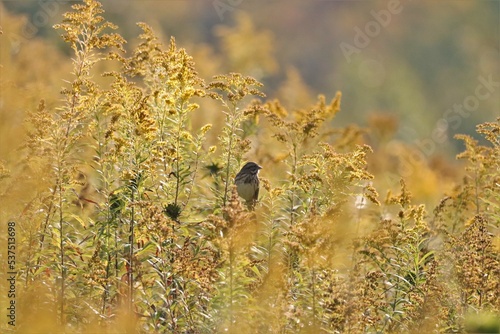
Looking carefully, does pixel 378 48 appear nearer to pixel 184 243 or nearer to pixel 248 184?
pixel 248 184

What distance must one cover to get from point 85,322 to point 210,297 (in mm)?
869

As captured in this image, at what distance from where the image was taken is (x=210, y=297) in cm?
697

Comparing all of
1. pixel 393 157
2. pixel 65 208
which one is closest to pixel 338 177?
pixel 65 208

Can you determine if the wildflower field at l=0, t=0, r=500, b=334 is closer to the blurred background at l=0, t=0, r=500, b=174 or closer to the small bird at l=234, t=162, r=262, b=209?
the small bird at l=234, t=162, r=262, b=209

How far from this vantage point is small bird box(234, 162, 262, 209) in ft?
28.7

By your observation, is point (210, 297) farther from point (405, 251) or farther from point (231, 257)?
point (405, 251)

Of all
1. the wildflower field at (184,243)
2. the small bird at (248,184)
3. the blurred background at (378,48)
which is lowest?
the wildflower field at (184,243)

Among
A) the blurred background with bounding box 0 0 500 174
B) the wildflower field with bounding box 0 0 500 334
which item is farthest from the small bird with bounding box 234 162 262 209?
the blurred background with bounding box 0 0 500 174

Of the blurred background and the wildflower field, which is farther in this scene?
the blurred background

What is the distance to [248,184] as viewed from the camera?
8852mm

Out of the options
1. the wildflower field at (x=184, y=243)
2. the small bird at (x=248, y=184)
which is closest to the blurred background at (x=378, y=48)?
the small bird at (x=248, y=184)

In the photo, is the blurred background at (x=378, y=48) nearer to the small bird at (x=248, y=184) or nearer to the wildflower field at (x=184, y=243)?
the small bird at (x=248, y=184)

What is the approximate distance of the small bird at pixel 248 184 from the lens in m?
8.73

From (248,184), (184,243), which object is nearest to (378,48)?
(248,184)
